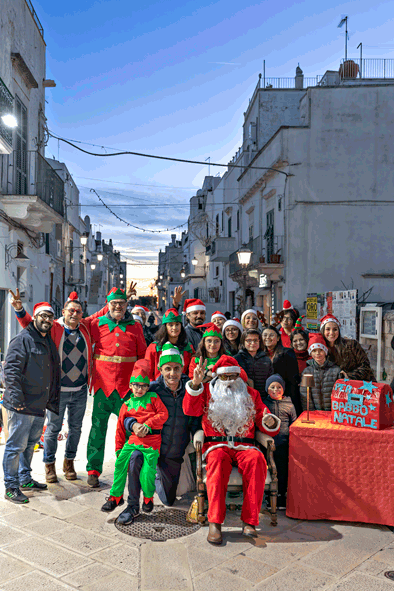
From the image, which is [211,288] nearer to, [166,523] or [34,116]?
[34,116]

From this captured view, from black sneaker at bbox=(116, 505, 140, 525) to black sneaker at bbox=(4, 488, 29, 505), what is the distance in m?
1.01

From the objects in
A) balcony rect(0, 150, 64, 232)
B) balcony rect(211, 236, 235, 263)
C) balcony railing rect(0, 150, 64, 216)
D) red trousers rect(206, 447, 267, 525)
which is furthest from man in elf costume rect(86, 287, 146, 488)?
balcony rect(211, 236, 235, 263)

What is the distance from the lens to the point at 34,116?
12.8 meters

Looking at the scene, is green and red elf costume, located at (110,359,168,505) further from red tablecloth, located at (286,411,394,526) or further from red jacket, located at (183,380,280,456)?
red tablecloth, located at (286,411,394,526)

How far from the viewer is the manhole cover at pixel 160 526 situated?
3.99 metres

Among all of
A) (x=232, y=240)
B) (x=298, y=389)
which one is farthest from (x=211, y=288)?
(x=298, y=389)

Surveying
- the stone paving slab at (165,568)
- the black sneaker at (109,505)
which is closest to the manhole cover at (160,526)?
the stone paving slab at (165,568)

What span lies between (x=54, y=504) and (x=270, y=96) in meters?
20.9

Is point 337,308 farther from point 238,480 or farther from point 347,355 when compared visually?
point 238,480

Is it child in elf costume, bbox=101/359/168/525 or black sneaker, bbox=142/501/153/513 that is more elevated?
child in elf costume, bbox=101/359/168/525

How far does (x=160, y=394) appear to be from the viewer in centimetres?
469

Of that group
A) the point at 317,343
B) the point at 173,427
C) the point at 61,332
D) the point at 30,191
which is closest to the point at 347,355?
the point at 317,343

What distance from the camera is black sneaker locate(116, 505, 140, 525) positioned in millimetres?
4172

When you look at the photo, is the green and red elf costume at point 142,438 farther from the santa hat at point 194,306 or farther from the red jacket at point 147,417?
the santa hat at point 194,306
